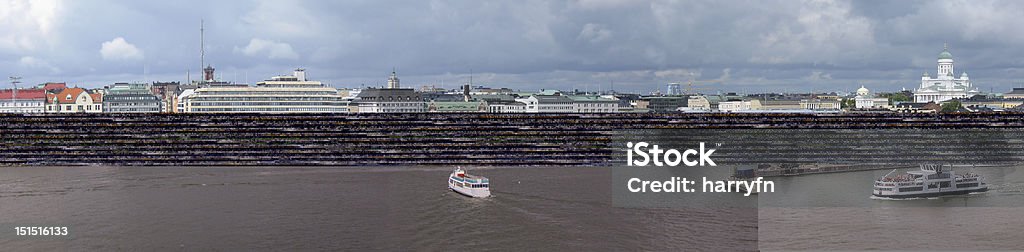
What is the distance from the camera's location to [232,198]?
27844 mm

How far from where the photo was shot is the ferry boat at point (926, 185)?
27.3 m

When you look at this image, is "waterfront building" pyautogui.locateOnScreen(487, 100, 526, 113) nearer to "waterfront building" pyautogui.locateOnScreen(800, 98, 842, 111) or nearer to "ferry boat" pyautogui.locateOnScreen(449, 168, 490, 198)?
"waterfront building" pyautogui.locateOnScreen(800, 98, 842, 111)

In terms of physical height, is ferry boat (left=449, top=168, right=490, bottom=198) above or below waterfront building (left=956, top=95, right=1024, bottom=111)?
below

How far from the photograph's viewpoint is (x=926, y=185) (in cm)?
2777

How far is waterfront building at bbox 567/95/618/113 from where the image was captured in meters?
99.6

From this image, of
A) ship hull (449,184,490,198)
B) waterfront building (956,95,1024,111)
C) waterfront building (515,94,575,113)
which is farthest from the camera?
waterfront building (956,95,1024,111)

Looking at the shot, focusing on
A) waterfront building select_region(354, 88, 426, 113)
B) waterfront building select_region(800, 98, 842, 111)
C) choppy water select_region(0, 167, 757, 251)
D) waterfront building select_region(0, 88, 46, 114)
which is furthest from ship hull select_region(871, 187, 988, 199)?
waterfront building select_region(800, 98, 842, 111)

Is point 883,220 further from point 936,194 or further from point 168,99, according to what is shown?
point 168,99

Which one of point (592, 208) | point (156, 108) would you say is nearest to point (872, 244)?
point (592, 208)

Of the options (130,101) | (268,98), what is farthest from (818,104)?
(130,101)

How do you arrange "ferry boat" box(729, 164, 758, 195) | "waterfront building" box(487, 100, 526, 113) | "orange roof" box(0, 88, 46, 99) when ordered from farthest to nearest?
"waterfront building" box(487, 100, 526, 113) → "orange roof" box(0, 88, 46, 99) → "ferry boat" box(729, 164, 758, 195)

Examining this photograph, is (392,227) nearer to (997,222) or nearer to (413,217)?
(413,217)

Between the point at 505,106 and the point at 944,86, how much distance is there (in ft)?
200

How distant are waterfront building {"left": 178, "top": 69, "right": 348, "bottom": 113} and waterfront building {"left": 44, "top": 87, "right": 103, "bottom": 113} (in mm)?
6348
